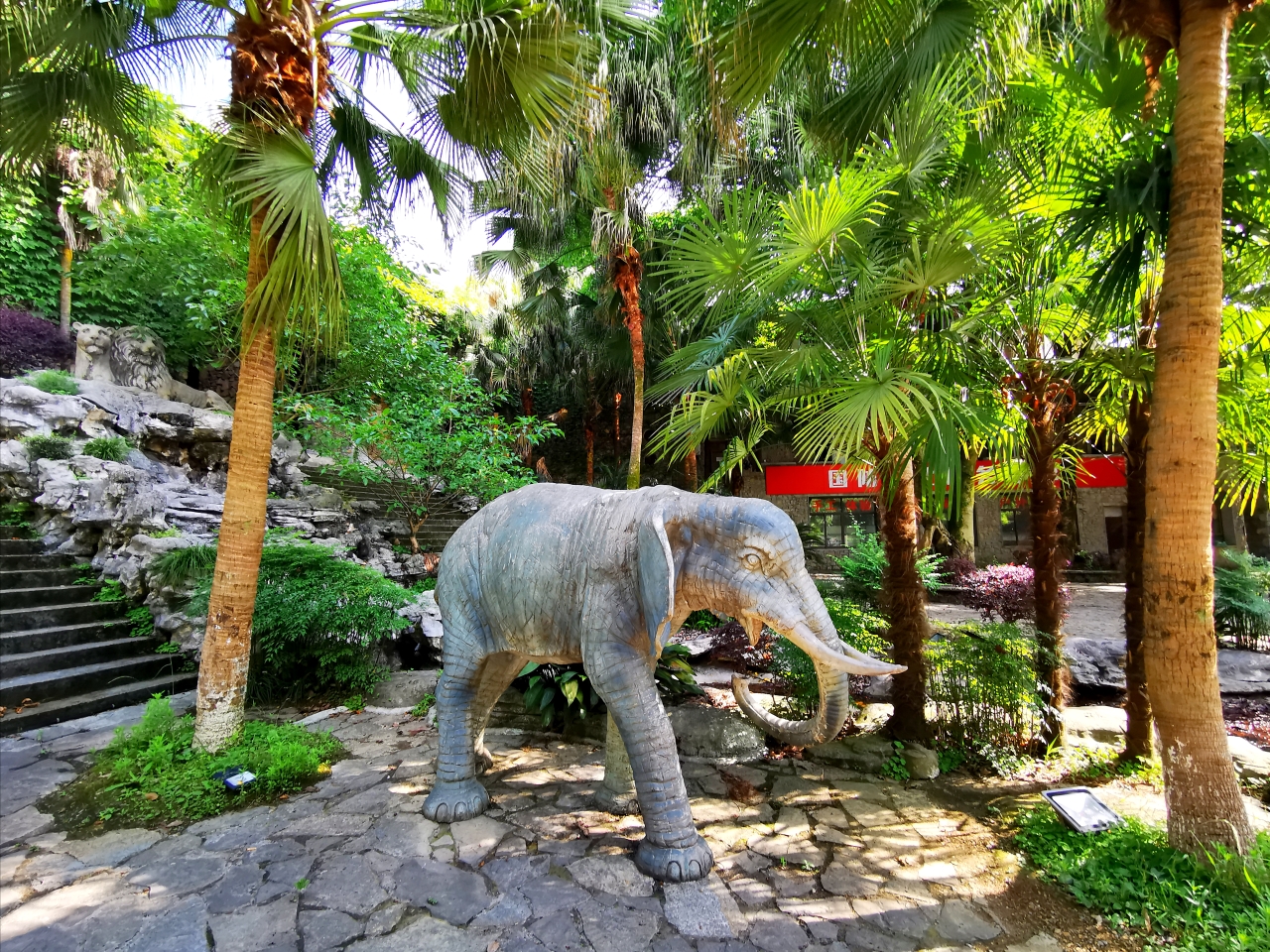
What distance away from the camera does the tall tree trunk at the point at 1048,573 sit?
383cm

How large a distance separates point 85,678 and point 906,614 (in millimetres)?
6185

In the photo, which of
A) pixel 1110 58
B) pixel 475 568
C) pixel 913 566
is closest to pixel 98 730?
pixel 475 568

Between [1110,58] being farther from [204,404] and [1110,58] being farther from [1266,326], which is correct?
[204,404]

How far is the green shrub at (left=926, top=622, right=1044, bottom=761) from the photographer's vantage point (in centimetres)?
376

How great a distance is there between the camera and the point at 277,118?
3.41 m

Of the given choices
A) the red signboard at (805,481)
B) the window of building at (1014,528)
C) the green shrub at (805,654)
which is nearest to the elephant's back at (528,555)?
the green shrub at (805,654)

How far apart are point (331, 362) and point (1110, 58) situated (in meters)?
10.4

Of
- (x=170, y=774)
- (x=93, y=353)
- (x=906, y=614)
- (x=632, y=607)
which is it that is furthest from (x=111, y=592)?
(x=93, y=353)

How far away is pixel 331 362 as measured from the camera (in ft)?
31.9

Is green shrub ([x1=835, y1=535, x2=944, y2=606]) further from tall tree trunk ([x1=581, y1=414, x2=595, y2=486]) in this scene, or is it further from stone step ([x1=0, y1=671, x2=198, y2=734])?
tall tree trunk ([x1=581, y1=414, x2=595, y2=486])

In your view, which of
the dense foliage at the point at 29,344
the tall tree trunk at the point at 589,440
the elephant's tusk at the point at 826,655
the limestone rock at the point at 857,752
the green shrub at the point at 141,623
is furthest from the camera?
the tall tree trunk at the point at 589,440

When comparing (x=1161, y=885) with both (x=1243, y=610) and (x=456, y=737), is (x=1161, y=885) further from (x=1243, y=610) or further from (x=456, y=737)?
(x=1243, y=610)

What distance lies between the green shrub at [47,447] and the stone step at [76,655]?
11.2ft

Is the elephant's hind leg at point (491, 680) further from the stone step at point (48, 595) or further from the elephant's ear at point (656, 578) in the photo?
the stone step at point (48, 595)
